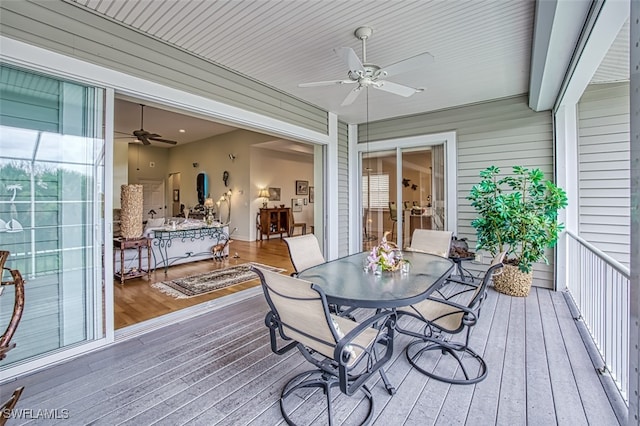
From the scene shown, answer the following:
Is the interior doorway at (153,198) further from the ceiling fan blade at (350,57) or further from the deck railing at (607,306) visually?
the deck railing at (607,306)

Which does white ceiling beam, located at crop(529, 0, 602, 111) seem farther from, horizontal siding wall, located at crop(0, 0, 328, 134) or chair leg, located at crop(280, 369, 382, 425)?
horizontal siding wall, located at crop(0, 0, 328, 134)

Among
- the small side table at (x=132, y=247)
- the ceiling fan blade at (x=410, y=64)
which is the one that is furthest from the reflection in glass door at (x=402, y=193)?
the small side table at (x=132, y=247)

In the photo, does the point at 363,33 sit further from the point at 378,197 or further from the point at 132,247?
the point at 132,247

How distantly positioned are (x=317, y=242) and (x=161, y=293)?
2408mm

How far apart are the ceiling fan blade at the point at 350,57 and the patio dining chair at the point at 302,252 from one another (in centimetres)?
162

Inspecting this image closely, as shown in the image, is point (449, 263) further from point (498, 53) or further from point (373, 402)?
point (498, 53)

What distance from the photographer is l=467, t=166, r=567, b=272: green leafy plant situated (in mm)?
3799

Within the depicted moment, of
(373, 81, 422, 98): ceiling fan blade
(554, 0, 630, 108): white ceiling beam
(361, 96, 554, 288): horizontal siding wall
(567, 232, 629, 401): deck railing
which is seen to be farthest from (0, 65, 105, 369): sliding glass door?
(361, 96, 554, 288): horizontal siding wall

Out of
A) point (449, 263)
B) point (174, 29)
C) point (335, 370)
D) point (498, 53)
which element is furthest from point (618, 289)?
point (174, 29)

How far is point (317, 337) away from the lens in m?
1.67

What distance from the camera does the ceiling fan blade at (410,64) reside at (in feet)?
7.70

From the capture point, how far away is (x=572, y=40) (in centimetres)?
235

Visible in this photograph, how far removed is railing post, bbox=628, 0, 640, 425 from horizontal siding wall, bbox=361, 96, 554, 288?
3536 mm

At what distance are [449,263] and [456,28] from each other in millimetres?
2155
